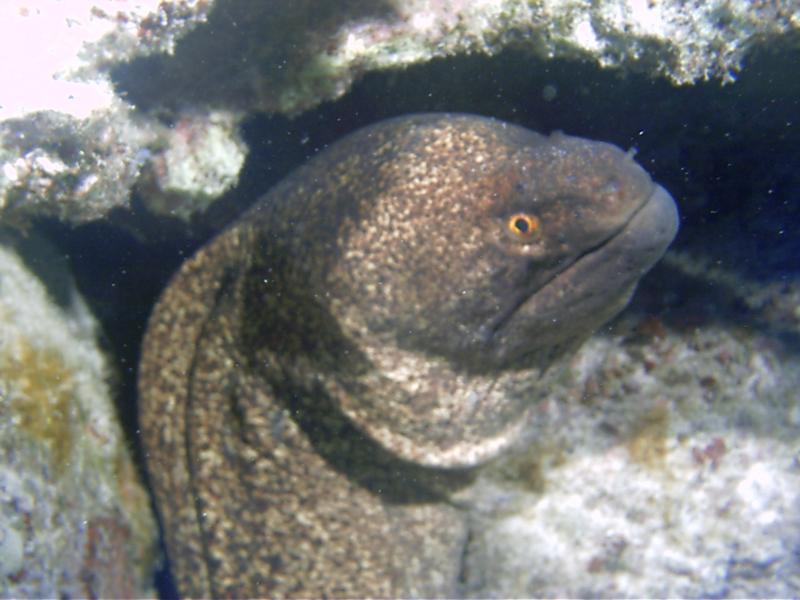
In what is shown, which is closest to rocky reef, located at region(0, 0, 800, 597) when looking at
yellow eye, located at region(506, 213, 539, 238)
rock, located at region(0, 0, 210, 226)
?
rock, located at region(0, 0, 210, 226)

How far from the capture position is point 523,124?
3641 mm

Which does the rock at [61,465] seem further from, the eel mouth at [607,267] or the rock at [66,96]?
the eel mouth at [607,267]

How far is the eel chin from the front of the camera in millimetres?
2488

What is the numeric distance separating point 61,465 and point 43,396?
36 cm

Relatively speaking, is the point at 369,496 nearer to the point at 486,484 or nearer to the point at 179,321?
the point at 486,484

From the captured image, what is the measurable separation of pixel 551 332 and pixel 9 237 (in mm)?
2737

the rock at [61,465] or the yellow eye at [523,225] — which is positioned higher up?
the yellow eye at [523,225]

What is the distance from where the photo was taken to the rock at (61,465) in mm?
2627

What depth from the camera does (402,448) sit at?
2.81 metres

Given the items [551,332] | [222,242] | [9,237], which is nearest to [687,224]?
[551,332]

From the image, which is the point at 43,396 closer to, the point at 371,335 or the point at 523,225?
the point at 371,335

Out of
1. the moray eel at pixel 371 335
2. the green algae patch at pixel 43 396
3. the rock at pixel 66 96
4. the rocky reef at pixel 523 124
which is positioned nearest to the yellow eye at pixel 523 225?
the moray eel at pixel 371 335

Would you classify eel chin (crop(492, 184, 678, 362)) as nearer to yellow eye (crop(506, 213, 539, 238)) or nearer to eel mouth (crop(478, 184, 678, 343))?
eel mouth (crop(478, 184, 678, 343))

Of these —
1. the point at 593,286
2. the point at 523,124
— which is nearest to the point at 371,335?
the point at 593,286
